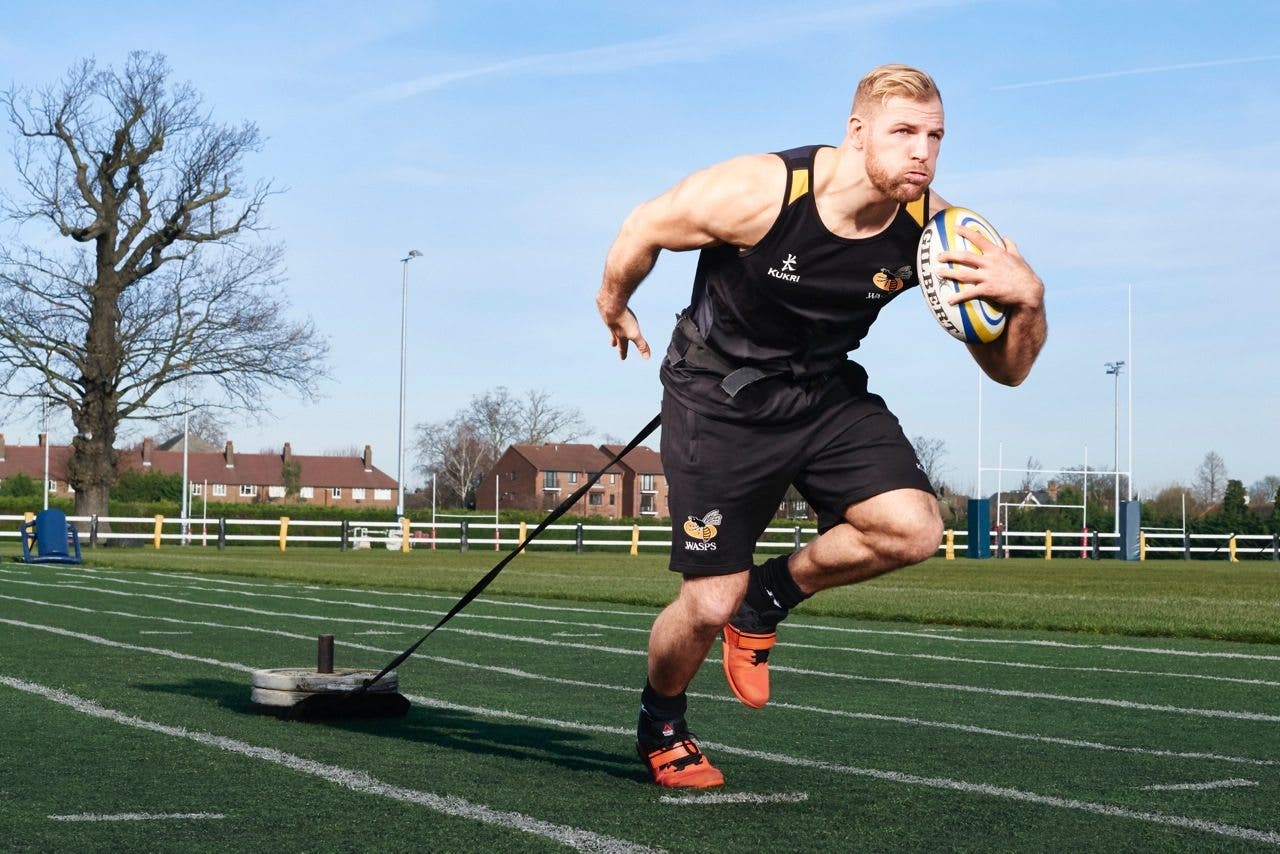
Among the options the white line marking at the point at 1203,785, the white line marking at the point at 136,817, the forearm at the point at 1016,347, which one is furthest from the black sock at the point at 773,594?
the white line marking at the point at 136,817

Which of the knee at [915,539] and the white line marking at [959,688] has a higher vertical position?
the knee at [915,539]

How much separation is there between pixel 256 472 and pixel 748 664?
123 metres

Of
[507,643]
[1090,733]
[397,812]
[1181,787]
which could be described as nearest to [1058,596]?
[507,643]

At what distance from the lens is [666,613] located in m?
4.93

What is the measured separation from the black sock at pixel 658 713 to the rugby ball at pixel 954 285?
1454mm

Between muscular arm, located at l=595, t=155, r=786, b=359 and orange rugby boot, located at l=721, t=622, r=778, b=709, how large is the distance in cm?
124

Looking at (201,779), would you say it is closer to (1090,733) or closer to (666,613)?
(666,613)

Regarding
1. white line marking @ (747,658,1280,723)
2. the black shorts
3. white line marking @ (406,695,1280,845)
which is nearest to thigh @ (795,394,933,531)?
the black shorts

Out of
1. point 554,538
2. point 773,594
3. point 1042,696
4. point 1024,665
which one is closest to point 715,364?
point 773,594

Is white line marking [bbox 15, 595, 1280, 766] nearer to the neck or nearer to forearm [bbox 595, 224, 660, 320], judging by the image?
the neck

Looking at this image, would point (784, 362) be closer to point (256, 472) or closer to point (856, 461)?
point (856, 461)

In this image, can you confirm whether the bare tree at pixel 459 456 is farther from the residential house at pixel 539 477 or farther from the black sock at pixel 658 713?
the black sock at pixel 658 713

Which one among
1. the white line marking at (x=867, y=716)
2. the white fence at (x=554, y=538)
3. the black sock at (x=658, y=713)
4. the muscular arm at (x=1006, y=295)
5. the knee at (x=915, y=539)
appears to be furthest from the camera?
the white fence at (x=554, y=538)

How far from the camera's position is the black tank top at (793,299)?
4.47m
